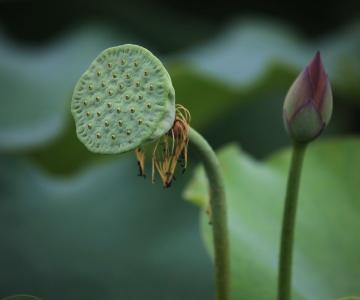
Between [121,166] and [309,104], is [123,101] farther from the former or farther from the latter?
[121,166]

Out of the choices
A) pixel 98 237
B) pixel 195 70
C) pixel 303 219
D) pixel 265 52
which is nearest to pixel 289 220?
pixel 303 219

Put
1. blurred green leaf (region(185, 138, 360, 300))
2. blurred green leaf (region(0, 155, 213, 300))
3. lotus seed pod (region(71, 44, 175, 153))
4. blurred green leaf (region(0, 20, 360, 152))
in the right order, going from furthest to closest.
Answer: blurred green leaf (region(0, 20, 360, 152)) → blurred green leaf (region(0, 155, 213, 300)) → blurred green leaf (region(185, 138, 360, 300)) → lotus seed pod (region(71, 44, 175, 153))

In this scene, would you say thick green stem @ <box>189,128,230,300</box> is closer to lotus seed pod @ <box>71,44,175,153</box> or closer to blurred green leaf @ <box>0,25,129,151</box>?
lotus seed pod @ <box>71,44,175,153</box>

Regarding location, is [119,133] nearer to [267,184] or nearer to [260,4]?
[267,184]

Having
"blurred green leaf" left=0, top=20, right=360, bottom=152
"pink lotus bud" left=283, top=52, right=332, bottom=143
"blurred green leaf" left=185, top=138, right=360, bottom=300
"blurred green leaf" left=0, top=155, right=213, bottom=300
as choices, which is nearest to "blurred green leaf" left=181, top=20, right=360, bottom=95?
"blurred green leaf" left=0, top=20, right=360, bottom=152

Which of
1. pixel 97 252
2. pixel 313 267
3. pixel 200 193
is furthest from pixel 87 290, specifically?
pixel 313 267

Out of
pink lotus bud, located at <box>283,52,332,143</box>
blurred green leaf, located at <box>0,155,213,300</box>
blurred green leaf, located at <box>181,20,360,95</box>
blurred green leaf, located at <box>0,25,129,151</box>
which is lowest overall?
blurred green leaf, located at <box>0,155,213,300</box>
